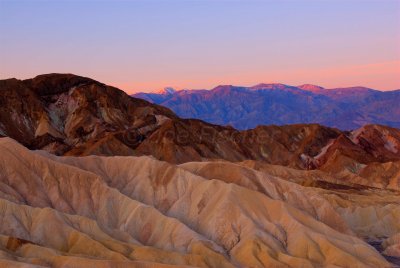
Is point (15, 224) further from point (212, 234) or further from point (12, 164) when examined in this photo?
point (212, 234)

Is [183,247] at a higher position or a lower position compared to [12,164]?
lower

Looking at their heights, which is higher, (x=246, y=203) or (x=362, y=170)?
(x=246, y=203)

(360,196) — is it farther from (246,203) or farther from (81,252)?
(81,252)

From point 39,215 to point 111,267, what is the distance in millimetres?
17834

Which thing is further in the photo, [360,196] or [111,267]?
[360,196]

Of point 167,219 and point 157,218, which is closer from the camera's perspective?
point 167,219

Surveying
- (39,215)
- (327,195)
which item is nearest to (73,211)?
(39,215)

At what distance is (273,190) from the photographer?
103 metres

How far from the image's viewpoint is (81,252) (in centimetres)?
7512

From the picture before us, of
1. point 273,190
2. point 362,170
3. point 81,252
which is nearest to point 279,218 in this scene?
point 273,190

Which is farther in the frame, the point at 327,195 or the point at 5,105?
the point at 5,105

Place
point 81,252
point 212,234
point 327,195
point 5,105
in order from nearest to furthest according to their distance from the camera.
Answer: point 81,252 → point 212,234 → point 327,195 → point 5,105

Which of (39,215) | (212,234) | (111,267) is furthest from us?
(212,234)

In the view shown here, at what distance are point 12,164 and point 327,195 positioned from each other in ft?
218
